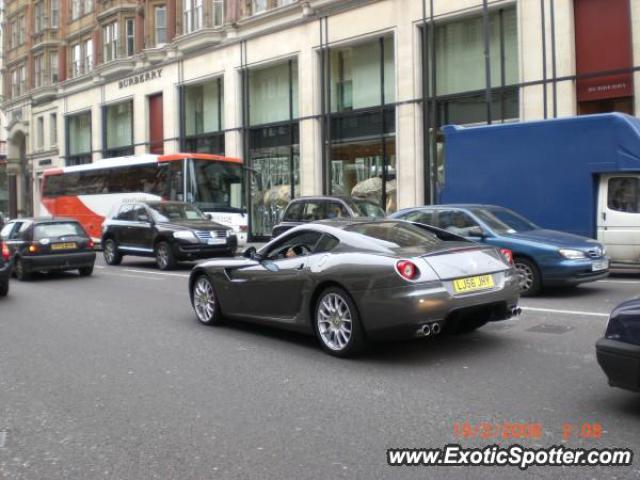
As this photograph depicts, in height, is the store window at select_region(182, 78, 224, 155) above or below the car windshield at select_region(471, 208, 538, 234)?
above

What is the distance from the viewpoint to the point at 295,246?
23.7ft

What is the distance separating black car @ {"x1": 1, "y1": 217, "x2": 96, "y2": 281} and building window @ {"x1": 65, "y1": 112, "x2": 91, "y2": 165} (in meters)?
25.4

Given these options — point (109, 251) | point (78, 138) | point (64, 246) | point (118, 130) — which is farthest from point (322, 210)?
point (78, 138)

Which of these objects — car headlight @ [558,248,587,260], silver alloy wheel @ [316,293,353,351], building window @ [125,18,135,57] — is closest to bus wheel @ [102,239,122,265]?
car headlight @ [558,248,587,260]

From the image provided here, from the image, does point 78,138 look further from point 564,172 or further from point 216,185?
point 564,172

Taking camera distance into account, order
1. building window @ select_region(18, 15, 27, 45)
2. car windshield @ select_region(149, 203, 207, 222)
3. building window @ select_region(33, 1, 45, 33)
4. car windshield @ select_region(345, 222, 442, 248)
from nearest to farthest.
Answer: car windshield @ select_region(345, 222, 442, 248) < car windshield @ select_region(149, 203, 207, 222) < building window @ select_region(33, 1, 45, 33) < building window @ select_region(18, 15, 27, 45)

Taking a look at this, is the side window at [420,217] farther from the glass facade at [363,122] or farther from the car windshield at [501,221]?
the glass facade at [363,122]

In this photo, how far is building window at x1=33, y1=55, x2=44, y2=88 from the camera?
148ft

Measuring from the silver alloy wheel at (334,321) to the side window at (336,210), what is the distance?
8.46m

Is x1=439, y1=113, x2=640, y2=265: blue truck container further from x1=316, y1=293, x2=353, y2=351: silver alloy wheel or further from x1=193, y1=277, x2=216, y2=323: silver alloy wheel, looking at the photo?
x1=316, y1=293, x2=353, y2=351: silver alloy wheel

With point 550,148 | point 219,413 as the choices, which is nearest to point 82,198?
point 550,148

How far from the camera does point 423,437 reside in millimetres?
4184

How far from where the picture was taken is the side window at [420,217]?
11.3 metres
